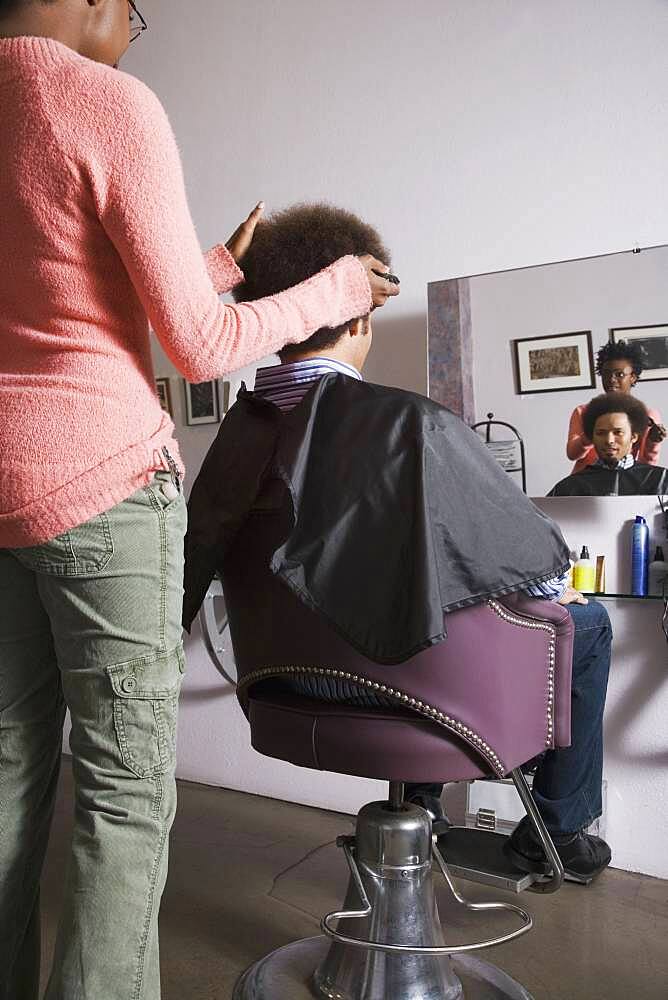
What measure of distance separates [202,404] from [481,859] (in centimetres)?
205

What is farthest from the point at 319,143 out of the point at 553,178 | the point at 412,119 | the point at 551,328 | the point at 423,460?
the point at 423,460

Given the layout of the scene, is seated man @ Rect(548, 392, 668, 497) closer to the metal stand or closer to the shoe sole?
the shoe sole

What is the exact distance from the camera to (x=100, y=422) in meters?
1.21

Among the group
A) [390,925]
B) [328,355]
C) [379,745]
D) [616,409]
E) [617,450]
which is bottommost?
[390,925]

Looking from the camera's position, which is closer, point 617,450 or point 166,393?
point 617,450

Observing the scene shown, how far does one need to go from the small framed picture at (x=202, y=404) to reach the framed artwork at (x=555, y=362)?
1365 mm

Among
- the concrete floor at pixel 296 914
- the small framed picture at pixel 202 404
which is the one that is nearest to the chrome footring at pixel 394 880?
the concrete floor at pixel 296 914

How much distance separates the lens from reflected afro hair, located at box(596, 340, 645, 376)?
2.52 metres

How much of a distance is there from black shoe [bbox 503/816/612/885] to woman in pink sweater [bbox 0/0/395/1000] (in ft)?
4.12

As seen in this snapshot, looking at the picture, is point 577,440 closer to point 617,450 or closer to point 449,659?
point 617,450

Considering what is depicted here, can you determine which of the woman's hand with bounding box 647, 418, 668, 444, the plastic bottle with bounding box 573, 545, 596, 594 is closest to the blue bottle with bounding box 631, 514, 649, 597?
the plastic bottle with bounding box 573, 545, 596, 594

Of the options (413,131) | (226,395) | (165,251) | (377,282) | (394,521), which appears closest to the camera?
(165,251)

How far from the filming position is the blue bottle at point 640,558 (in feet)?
8.36

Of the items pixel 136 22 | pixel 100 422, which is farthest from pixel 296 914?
pixel 136 22
